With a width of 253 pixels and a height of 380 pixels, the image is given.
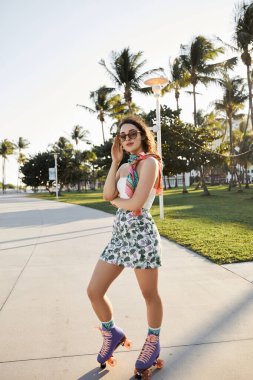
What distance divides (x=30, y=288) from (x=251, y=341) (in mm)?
2748

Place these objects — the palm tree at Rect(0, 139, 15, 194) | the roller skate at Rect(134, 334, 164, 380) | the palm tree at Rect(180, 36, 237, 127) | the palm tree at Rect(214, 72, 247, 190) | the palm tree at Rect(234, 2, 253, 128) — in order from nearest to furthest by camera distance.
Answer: the roller skate at Rect(134, 334, 164, 380), the palm tree at Rect(234, 2, 253, 128), the palm tree at Rect(180, 36, 237, 127), the palm tree at Rect(214, 72, 247, 190), the palm tree at Rect(0, 139, 15, 194)

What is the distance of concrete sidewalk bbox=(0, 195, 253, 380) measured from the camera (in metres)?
2.47

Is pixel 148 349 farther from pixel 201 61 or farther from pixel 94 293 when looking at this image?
pixel 201 61

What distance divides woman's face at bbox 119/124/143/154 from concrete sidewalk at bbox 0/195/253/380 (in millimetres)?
1560

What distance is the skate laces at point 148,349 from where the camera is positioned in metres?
2.39

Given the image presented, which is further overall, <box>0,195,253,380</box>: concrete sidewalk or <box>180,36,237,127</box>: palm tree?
<box>180,36,237,127</box>: palm tree

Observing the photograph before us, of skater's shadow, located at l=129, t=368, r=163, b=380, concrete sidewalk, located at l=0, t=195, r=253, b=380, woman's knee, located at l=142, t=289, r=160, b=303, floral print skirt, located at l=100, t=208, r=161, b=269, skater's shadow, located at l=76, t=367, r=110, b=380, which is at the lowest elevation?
skater's shadow, located at l=129, t=368, r=163, b=380

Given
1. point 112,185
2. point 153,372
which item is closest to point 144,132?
point 112,185

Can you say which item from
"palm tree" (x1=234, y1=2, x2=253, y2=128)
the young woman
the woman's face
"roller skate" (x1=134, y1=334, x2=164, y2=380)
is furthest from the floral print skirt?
"palm tree" (x1=234, y1=2, x2=253, y2=128)

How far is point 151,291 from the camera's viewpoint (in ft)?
7.88

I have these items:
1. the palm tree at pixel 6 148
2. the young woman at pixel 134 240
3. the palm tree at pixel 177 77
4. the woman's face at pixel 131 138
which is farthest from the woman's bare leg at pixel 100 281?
the palm tree at pixel 6 148

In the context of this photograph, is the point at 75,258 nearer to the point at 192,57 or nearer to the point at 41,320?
the point at 41,320

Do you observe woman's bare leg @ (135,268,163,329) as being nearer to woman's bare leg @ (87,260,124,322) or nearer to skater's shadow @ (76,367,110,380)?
woman's bare leg @ (87,260,124,322)

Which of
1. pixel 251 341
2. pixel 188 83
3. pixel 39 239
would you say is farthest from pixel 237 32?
pixel 251 341
